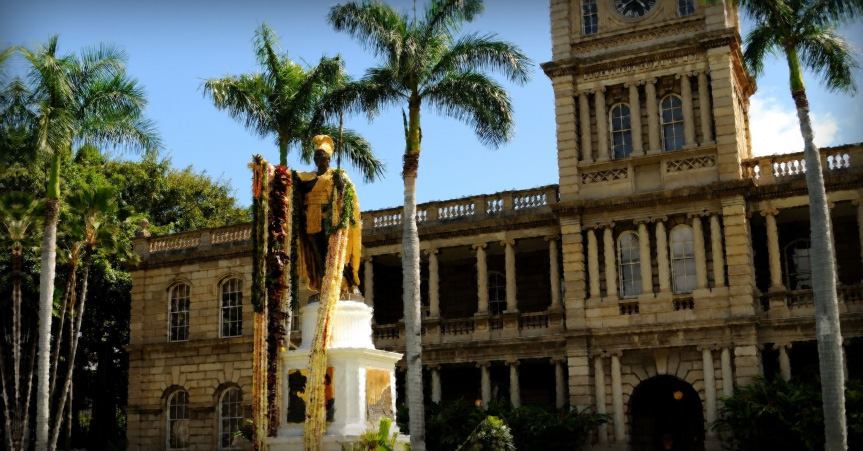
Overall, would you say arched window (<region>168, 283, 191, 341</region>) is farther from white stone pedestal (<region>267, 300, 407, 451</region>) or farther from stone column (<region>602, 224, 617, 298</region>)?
white stone pedestal (<region>267, 300, 407, 451</region>)

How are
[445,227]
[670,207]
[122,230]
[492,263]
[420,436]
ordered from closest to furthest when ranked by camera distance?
[420,436]
[670,207]
[445,227]
[492,263]
[122,230]

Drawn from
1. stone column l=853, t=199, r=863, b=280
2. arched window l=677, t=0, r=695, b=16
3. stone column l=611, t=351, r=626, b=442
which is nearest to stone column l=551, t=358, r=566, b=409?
stone column l=611, t=351, r=626, b=442

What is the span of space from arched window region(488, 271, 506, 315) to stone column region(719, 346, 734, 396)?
861cm

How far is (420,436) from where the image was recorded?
21406 mm

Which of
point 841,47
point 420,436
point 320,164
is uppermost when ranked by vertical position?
point 841,47

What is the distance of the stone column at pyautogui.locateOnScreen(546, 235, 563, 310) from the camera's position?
103 feet

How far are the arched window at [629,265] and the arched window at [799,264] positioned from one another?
436 cm

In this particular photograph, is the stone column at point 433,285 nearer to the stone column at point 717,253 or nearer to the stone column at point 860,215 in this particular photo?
the stone column at point 717,253

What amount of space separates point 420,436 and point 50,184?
10492 mm

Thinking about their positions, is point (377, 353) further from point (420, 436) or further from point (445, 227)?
point (445, 227)

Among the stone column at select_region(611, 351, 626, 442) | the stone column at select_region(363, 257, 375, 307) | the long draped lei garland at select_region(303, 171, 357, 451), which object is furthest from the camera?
the stone column at select_region(363, 257, 375, 307)

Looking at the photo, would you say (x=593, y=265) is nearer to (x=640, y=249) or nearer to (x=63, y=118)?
(x=640, y=249)

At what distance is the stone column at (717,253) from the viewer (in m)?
28.5

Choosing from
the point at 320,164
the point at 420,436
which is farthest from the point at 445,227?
the point at 320,164
